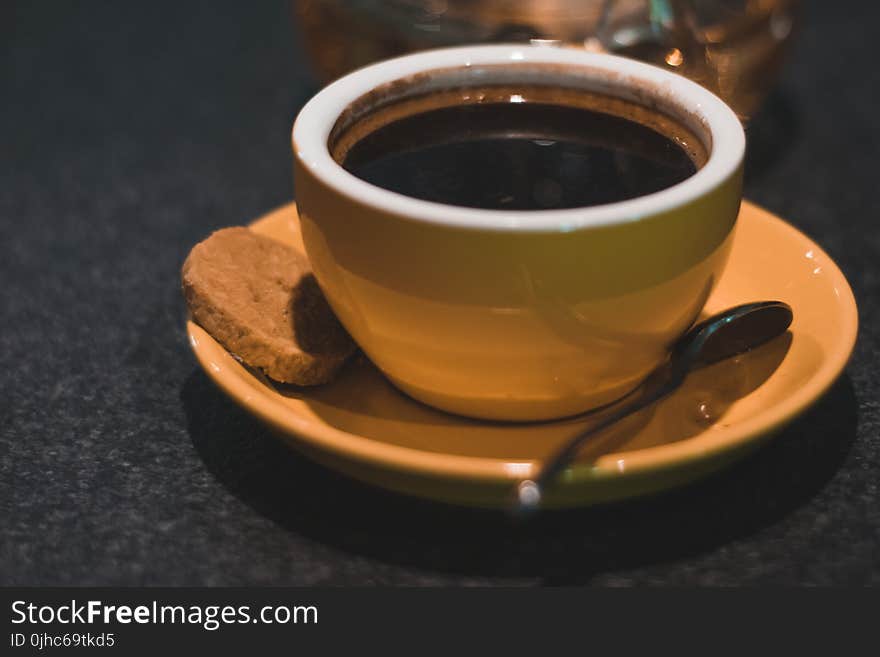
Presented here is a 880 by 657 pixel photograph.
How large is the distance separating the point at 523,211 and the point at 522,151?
0.23ft

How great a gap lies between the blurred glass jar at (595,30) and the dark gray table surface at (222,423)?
10cm

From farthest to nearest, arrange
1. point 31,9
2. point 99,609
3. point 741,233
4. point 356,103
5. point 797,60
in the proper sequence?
point 31,9 < point 797,60 < point 741,233 < point 356,103 < point 99,609

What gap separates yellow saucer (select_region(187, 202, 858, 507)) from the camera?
1.57 ft

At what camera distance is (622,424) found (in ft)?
1.86

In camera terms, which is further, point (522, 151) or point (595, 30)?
point (595, 30)

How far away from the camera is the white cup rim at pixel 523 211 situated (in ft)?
1.57

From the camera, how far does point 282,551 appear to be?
525 millimetres

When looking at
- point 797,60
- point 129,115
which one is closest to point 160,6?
point 129,115

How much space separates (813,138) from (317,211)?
0.67 meters

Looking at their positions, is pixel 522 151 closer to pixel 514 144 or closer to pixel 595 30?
pixel 514 144

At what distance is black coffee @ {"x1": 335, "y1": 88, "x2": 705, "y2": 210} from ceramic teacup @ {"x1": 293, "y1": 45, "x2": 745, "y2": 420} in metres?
0.02

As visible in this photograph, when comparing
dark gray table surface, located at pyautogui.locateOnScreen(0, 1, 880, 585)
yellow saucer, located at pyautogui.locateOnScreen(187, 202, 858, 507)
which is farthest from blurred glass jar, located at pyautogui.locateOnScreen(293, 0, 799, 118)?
yellow saucer, located at pyautogui.locateOnScreen(187, 202, 858, 507)

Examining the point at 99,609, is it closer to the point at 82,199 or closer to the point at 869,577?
the point at 869,577

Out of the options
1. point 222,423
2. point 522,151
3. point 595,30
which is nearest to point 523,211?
point 522,151
